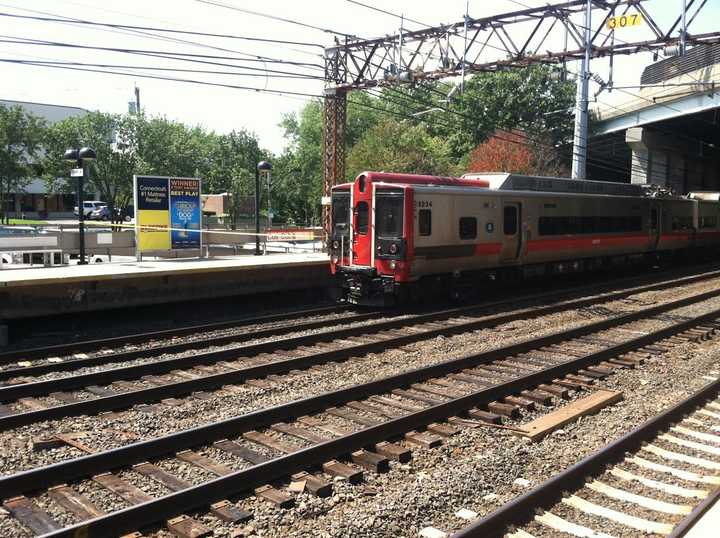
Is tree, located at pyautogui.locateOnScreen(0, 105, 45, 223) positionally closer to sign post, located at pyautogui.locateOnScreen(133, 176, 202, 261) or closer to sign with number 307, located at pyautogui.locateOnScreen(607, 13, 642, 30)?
sign post, located at pyautogui.locateOnScreen(133, 176, 202, 261)

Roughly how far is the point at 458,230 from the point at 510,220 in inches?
91.4

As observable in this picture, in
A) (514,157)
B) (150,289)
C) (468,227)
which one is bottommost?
(150,289)

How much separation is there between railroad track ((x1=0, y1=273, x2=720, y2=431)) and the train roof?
18.0 ft

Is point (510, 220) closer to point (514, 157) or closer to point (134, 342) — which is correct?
point (134, 342)

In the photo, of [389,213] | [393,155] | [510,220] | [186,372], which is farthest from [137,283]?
[393,155]

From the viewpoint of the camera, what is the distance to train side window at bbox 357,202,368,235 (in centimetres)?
1499

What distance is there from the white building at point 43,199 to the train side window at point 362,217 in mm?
55182

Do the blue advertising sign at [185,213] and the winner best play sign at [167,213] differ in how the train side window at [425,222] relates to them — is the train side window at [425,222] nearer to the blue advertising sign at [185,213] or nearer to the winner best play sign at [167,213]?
the winner best play sign at [167,213]

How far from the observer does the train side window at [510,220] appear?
16922 millimetres

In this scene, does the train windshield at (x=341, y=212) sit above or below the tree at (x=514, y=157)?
below

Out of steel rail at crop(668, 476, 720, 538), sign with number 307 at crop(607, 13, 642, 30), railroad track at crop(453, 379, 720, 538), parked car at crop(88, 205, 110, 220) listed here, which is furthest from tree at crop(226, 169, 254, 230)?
steel rail at crop(668, 476, 720, 538)

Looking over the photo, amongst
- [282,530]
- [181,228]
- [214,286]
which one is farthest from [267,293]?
[282,530]

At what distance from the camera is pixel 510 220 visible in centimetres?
1709

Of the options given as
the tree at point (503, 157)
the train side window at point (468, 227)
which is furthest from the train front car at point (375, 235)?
the tree at point (503, 157)
